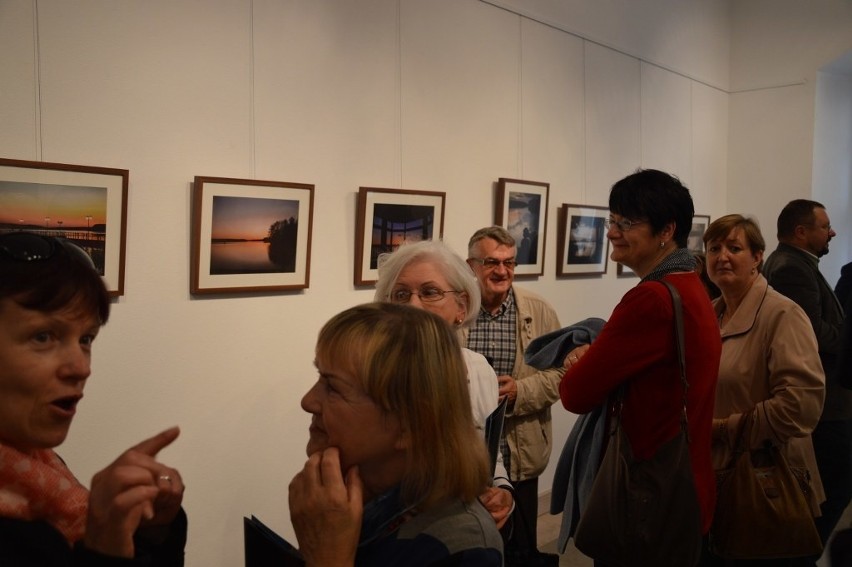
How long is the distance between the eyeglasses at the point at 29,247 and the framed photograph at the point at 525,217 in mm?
4430

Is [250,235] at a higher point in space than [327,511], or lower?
higher

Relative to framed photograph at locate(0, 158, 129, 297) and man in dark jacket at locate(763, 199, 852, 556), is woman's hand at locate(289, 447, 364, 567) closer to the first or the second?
framed photograph at locate(0, 158, 129, 297)

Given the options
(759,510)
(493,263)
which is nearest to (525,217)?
(493,263)

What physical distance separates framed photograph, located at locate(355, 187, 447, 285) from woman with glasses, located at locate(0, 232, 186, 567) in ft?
10.5

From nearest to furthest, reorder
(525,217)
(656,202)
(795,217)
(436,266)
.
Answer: (436,266)
(656,202)
(795,217)
(525,217)

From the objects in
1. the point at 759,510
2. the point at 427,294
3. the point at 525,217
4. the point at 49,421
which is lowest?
the point at 759,510

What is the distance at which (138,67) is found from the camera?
3361 mm

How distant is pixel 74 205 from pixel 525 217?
136 inches

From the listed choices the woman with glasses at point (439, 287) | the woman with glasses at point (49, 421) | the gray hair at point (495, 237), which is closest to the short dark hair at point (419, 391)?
the woman with glasses at point (49, 421)

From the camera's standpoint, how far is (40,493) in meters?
1.20

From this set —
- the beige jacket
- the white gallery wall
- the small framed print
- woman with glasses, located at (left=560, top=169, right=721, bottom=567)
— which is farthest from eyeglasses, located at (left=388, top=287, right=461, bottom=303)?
the small framed print

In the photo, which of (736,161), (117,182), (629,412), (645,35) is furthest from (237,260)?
(736,161)

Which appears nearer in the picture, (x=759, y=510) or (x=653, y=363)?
(x=653, y=363)

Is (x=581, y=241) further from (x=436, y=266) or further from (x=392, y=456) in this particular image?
(x=392, y=456)
